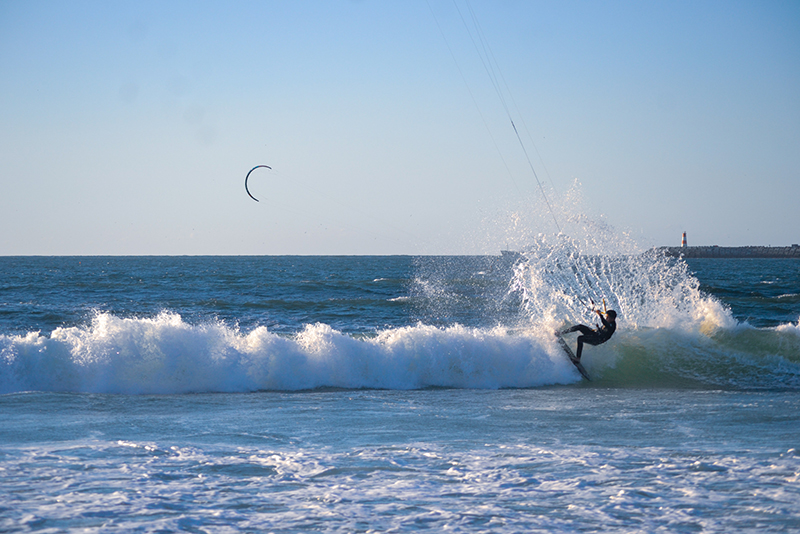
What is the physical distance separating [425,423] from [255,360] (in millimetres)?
5264

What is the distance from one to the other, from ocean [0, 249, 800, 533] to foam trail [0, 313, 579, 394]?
0.14ft

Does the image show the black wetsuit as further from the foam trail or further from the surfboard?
the foam trail

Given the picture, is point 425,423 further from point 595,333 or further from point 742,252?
point 742,252

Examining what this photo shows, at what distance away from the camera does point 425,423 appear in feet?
29.6

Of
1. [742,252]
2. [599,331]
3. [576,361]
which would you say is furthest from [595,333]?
[742,252]

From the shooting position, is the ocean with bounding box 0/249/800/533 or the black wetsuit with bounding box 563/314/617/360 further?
the black wetsuit with bounding box 563/314/617/360

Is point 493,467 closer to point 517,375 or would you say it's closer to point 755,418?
point 755,418

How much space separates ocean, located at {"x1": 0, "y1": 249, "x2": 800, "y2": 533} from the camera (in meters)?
5.46

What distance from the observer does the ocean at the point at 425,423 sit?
5465 millimetres

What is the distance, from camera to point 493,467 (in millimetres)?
6703

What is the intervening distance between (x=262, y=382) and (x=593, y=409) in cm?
650

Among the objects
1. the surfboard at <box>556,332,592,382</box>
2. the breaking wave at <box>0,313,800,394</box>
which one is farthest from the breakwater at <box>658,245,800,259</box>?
the surfboard at <box>556,332,592,382</box>

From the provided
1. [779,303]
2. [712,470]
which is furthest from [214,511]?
[779,303]

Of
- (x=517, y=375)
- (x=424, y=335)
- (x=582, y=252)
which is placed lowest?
(x=517, y=375)
